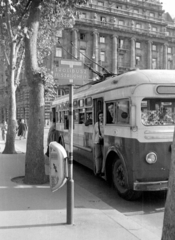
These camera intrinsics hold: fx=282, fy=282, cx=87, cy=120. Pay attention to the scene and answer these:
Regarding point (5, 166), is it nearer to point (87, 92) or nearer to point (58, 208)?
point (87, 92)

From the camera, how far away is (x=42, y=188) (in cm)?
657

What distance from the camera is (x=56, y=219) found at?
14.9ft

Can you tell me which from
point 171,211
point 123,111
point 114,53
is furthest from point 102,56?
point 171,211

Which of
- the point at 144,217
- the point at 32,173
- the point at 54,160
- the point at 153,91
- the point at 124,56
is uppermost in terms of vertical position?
the point at 124,56

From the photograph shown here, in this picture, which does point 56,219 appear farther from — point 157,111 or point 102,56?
point 102,56

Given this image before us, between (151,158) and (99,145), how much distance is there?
189 cm

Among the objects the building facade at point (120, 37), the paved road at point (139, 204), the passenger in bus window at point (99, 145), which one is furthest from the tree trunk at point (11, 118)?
the building facade at point (120, 37)

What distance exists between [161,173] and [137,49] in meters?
61.7

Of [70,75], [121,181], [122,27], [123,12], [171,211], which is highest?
[123,12]

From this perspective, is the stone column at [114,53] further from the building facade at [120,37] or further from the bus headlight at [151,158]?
the bus headlight at [151,158]

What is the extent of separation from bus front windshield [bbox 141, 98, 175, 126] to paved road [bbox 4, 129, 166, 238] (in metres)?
1.72

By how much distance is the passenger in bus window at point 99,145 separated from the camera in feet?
22.9

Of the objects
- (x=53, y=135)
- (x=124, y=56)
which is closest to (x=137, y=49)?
(x=124, y=56)

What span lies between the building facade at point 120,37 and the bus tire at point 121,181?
46120 mm
